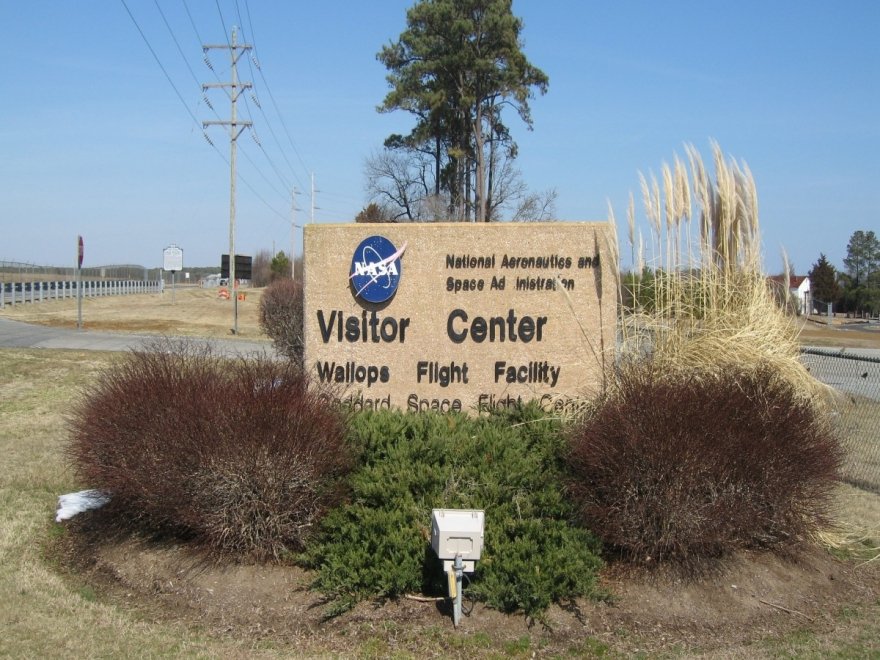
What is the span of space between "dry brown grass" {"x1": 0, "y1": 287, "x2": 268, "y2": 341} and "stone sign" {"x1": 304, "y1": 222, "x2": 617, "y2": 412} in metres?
19.6

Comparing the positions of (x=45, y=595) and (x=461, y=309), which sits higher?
(x=461, y=309)

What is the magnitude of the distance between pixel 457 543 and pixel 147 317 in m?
36.1

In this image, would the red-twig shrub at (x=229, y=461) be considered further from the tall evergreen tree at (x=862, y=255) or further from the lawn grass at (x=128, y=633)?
the tall evergreen tree at (x=862, y=255)

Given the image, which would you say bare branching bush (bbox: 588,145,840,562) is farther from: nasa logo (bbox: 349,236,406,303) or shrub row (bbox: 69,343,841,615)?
nasa logo (bbox: 349,236,406,303)

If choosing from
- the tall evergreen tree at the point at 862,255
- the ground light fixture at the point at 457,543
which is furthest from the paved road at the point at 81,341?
the tall evergreen tree at the point at 862,255

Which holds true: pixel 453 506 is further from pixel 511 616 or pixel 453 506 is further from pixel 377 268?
pixel 377 268

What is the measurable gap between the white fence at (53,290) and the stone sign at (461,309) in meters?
39.0

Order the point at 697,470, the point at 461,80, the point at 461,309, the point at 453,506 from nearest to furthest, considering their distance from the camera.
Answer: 1. the point at 697,470
2. the point at 453,506
3. the point at 461,309
4. the point at 461,80

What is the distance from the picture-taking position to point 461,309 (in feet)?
26.0

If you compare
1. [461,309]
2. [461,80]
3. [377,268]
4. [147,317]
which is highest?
[461,80]

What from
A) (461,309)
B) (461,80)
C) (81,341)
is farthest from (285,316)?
(461,80)

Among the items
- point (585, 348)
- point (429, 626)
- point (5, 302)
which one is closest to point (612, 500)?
point (429, 626)

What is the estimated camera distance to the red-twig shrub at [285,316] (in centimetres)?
1576

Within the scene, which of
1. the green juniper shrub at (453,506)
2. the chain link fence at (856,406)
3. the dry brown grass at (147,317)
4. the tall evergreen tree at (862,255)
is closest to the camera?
the green juniper shrub at (453,506)
